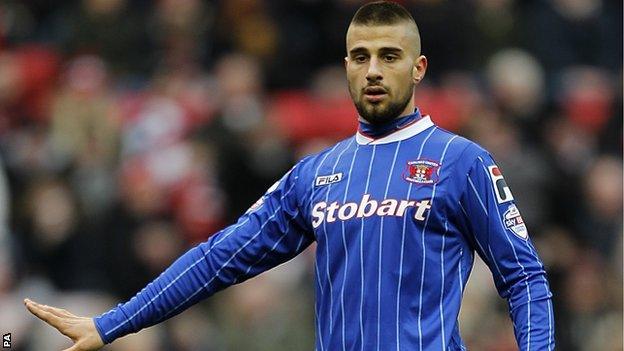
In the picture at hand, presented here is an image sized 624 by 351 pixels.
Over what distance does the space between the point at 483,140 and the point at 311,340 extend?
2.45 m

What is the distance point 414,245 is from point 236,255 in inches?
32.2

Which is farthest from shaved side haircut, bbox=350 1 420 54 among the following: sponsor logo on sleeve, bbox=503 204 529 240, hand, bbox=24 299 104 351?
hand, bbox=24 299 104 351

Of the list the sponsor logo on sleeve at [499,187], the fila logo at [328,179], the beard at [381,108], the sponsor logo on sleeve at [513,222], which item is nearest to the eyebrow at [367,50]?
the beard at [381,108]

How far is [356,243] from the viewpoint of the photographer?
5.63 metres

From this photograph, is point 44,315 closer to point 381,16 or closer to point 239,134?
point 381,16

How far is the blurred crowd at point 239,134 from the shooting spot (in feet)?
36.0

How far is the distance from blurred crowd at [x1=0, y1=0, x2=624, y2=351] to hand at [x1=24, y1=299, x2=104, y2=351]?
14.8 ft

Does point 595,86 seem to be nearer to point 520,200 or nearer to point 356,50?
point 520,200

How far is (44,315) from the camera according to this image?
227 inches

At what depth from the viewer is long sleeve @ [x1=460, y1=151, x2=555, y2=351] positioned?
5.48 m

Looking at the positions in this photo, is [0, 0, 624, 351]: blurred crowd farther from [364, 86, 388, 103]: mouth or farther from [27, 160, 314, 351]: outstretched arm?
[364, 86, 388, 103]: mouth

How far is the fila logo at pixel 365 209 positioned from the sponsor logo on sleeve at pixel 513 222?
29 centimetres

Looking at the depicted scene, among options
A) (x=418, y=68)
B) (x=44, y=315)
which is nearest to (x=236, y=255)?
(x=44, y=315)

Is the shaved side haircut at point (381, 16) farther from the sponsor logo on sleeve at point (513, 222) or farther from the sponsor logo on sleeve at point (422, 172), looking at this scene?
the sponsor logo on sleeve at point (513, 222)
